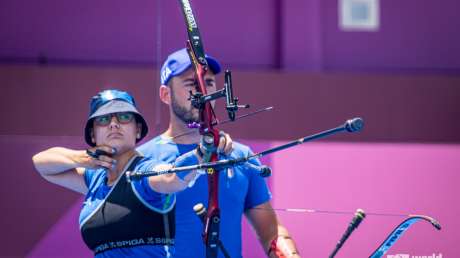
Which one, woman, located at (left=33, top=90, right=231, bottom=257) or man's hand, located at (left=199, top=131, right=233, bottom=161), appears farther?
woman, located at (left=33, top=90, right=231, bottom=257)

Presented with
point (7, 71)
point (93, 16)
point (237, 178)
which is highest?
point (93, 16)

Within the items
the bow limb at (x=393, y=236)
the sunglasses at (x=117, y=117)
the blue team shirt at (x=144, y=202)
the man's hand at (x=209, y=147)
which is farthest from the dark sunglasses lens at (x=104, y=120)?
the bow limb at (x=393, y=236)

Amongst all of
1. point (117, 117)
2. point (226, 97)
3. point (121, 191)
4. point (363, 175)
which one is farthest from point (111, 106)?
point (363, 175)

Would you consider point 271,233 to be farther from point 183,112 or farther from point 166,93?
point 166,93

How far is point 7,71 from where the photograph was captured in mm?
3197

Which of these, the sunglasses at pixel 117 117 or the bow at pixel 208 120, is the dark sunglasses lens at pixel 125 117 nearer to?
the sunglasses at pixel 117 117

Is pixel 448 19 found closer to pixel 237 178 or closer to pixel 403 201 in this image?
pixel 403 201

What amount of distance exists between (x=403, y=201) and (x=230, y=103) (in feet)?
4.11

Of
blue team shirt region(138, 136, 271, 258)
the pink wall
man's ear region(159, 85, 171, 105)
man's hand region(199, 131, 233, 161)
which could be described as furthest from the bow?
the pink wall

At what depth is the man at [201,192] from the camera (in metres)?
2.14

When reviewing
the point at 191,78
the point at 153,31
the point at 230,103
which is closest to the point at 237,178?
the point at 191,78

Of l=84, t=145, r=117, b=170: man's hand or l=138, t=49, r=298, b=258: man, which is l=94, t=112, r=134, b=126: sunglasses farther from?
l=138, t=49, r=298, b=258: man

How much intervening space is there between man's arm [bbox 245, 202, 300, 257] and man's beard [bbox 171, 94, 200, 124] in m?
0.34

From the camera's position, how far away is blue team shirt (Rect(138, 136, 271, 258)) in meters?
2.15
